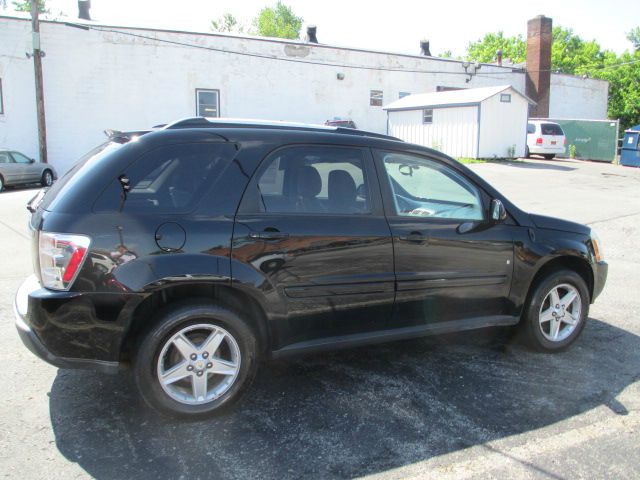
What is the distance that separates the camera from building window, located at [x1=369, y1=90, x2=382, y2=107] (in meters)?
29.2

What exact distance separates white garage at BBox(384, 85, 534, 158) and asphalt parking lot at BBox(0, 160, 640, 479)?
2034 centimetres

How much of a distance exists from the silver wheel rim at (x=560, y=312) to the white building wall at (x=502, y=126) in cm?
2060

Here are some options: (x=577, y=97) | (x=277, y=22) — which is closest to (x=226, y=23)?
(x=277, y=22)

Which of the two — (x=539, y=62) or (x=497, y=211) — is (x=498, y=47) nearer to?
(x=539, y=62)

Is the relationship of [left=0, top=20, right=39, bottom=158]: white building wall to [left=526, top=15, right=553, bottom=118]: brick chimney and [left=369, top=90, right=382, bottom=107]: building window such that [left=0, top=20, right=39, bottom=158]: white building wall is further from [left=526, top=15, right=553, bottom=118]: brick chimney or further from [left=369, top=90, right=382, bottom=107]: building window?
[left=526, top=15, right=553, bottom=118]: brick chimney

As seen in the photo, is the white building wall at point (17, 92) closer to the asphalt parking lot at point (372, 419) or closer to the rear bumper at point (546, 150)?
the asphalt parking lot at point (372, 419)

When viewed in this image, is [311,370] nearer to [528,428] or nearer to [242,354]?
[242,354]

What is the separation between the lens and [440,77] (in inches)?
1238

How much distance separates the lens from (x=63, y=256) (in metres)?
3.03

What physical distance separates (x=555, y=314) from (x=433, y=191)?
139 cm

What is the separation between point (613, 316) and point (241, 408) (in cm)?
386

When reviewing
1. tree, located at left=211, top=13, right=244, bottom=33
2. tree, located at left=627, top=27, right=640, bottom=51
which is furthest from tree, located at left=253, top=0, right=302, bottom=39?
tree, located at left=627, top=27, right=640, bottom=51

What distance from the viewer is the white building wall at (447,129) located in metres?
24.2

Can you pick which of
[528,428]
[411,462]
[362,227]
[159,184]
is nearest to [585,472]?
[528,428]
